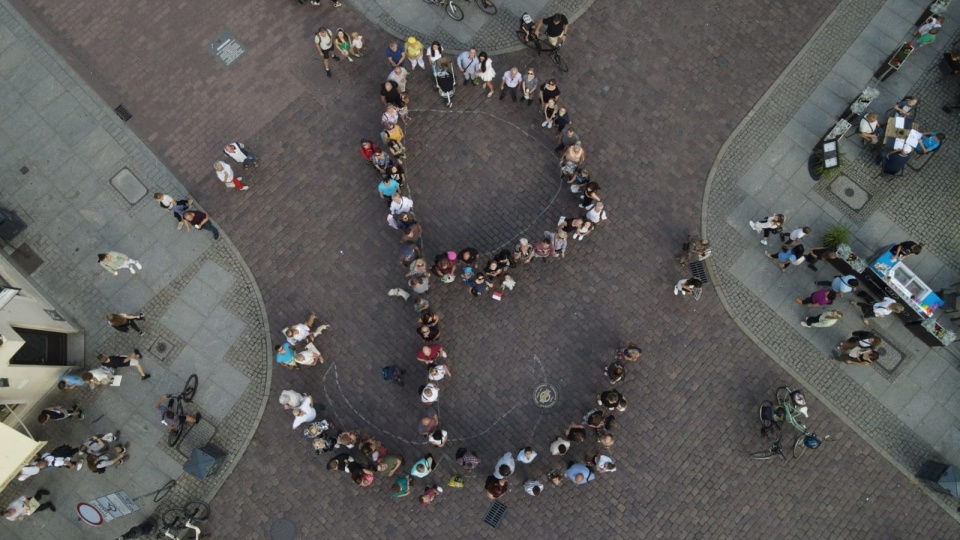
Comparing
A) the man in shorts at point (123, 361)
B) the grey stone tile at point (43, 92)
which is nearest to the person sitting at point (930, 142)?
the man in shorts at point (123, 361)

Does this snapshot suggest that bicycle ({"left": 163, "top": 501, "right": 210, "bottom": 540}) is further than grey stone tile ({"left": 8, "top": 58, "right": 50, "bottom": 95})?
No

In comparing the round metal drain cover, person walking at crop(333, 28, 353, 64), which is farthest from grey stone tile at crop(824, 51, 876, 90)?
the round metal drain cover

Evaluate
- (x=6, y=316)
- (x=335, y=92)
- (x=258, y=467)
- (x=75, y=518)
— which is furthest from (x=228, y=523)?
(x=335, y=92)

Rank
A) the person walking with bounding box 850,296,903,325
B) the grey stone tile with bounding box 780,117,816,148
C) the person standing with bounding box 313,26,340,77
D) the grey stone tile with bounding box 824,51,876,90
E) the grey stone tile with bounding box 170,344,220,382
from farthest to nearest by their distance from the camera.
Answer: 1. the grey stone tile with bounding box 824,51,876,90
2. the grey stone tile with bounding box 780,117,816,148
3. the person standing with bounding box 313,26,340,77
4. the grey stone tile with bounding box 170,344,220,382
5. the person walking with bounding box 850,296,903,325

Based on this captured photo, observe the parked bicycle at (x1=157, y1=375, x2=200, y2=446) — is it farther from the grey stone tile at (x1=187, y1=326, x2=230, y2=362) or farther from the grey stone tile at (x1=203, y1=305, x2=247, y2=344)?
the grey stone tile at (x1=203, y1=305, x2=247, y2=344)

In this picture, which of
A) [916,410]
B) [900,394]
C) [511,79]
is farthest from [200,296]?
[916,410]

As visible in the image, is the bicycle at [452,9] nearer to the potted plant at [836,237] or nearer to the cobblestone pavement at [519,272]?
the cobblestone pavement at [519,272]
